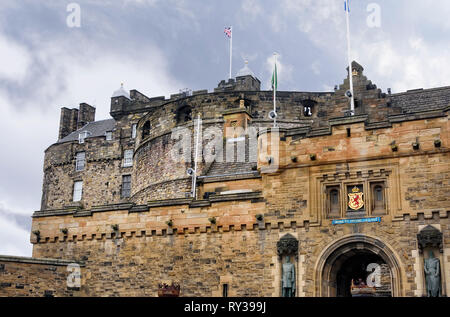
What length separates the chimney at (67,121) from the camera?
197ft

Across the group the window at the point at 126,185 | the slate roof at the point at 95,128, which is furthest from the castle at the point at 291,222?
the slate roof at the point at 95,128

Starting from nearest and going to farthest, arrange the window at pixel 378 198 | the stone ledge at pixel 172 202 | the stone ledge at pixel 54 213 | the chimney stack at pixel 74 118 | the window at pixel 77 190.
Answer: the window at pixel 378 198 < the stone ledge at pixel 172 202 < the stone ledge at pixel 54 213 < the window at pixel 77 190 < the chimney stack at pixel 74 118

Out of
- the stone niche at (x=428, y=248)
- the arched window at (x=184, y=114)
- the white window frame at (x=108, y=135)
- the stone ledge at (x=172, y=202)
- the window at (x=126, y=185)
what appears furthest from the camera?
the white window frame at (x=108, y=135)

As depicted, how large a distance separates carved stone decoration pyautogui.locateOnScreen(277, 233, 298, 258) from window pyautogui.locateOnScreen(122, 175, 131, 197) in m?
29.3

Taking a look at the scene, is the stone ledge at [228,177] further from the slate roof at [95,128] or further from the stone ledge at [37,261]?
the slate roof at [95,128]

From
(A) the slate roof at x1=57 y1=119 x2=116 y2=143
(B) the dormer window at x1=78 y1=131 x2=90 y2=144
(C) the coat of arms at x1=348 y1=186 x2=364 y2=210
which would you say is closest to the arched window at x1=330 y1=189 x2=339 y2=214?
(C) the coat of arms at x1=348 y1=186 x2=364 y2=210

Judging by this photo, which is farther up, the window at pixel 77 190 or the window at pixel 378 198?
the window at pixel 77 190

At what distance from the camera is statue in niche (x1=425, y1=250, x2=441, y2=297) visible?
2083 centimetres

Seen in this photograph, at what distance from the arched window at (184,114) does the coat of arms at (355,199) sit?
18.6 m

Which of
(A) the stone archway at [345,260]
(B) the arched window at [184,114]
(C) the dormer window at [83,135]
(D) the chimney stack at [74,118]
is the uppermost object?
(D) the chimney stack at [74,118]

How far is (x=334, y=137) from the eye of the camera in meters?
23.5

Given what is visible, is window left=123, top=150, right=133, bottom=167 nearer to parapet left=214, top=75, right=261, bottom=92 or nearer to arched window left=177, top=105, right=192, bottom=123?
parapet left=214, top=75, right=261, bottom=92

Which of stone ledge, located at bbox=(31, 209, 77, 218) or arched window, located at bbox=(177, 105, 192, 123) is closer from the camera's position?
stone ledge, located at bbox=(31, 209, 77, 218)
